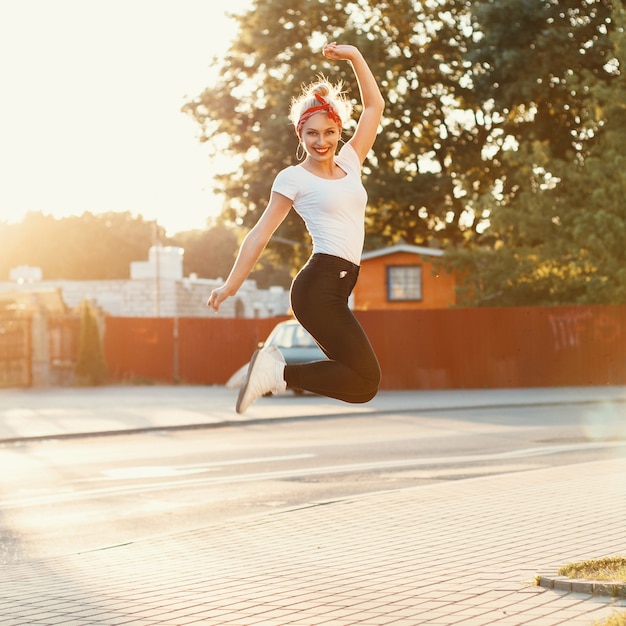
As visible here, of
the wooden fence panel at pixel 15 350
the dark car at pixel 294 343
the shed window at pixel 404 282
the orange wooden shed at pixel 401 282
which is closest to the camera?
the dark car at pixel 294 343

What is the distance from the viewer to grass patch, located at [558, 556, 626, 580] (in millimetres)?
5797

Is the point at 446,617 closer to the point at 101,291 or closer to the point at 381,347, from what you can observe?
the point at 381,347

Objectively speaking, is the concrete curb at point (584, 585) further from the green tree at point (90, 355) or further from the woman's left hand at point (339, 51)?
the green tree at point (90, 355)

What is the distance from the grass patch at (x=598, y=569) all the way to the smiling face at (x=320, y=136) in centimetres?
238

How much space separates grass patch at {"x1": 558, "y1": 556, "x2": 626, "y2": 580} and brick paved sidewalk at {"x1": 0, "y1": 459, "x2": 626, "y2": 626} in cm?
20

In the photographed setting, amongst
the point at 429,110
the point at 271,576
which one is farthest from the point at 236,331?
the point at 271,576

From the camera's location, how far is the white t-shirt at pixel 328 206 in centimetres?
511

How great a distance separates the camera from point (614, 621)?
4.80m

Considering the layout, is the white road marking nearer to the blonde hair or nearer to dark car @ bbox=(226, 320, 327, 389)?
the blonde hair

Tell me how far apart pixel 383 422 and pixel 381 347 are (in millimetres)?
12276

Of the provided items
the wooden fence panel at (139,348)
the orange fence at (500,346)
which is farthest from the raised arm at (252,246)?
the wooden fence panel at (139,348)

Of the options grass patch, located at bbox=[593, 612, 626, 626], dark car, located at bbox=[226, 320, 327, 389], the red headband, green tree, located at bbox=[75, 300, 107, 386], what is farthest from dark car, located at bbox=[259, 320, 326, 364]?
grass patch, located at bbox=[593, 612, 626, 626]

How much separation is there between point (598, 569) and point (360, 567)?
A: 153 centimetres

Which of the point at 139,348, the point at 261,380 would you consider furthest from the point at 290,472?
the point at 139,348
